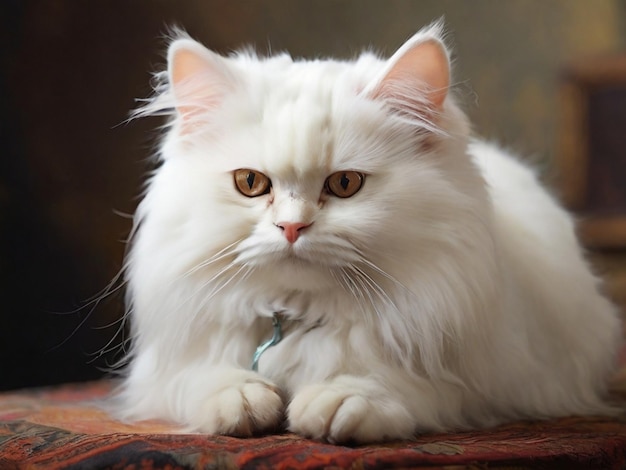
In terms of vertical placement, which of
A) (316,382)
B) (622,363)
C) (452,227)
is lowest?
(316,382)

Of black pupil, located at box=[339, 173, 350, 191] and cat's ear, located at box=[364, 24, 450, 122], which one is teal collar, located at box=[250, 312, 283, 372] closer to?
black pupil, located at box=[339, 173, 350, 191]

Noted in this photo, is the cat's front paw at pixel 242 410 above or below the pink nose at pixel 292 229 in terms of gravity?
below

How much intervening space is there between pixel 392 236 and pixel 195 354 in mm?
443

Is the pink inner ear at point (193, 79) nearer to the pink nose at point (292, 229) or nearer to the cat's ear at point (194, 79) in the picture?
the cat's ear at point (194, 79)

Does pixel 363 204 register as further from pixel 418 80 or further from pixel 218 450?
pixel 218 450

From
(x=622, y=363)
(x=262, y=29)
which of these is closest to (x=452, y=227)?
(x=622, y=363)

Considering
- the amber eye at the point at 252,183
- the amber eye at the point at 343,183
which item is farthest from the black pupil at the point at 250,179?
the amber eye at the point at 343,183

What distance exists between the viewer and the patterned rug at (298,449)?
3.71 ft

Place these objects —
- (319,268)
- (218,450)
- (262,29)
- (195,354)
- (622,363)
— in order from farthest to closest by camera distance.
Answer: (262,29) < (622,363) < (195,354) < (319,268) < (218,450)

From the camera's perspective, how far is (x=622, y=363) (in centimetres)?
227

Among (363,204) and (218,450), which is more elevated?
(363,204)

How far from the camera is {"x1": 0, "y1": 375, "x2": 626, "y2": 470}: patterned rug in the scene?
3.71 ft

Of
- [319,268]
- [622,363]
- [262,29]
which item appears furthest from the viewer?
[262,29]

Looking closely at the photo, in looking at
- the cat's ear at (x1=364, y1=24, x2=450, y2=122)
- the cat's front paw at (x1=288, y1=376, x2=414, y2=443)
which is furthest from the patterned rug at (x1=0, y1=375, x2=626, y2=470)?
the cat's ear at (x1=364, y1=24, x2=450, y2=122)
